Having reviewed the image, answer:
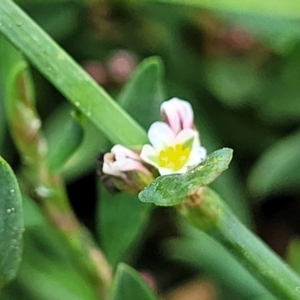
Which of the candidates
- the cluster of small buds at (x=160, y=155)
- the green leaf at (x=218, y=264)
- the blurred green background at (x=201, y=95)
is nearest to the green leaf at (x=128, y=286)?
the cluster of small buds at (x=160, y=155)

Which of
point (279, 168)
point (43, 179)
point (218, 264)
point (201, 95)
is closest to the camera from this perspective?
point (43, 179)

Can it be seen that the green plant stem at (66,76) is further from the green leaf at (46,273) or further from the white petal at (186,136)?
the green leaf at (46,273)

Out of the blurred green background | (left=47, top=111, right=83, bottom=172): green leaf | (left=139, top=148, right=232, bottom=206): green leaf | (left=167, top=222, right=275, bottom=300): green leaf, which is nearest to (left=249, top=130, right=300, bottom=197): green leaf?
the blurred green background

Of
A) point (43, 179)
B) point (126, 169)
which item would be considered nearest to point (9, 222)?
point (126, 169)

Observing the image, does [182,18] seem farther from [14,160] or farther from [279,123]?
[14,160]

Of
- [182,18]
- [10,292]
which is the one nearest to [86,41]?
[182,18]

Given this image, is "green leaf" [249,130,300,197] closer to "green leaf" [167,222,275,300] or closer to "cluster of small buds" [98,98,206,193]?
"green leaf" [167,222,275,300]

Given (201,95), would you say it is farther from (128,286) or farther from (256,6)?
(128,286)

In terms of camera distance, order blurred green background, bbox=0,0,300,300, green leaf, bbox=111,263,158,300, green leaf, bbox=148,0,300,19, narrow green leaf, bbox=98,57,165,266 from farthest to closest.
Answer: blurred green background, bbox=0,0,300,300 < green leaf, bbox=148,0,300,19 < narrow green leaf, bbox=98,57,165,266 < green leaf, bbox=111,263,158,300
